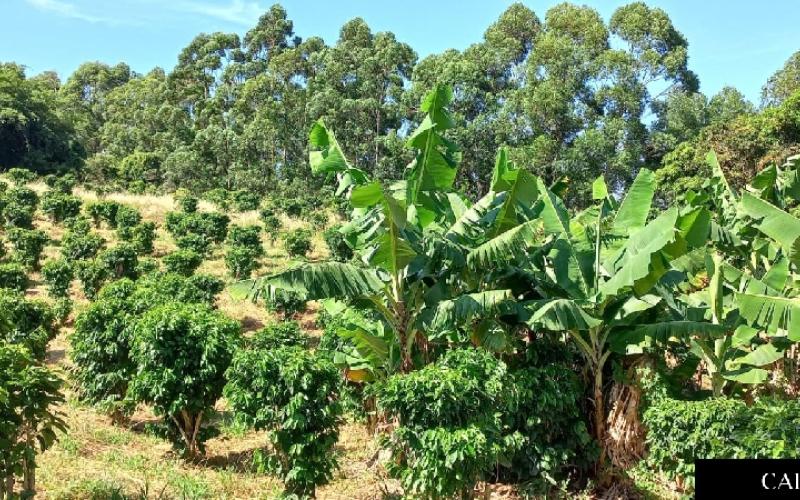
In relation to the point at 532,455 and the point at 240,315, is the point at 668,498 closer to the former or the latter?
the point at 532,455

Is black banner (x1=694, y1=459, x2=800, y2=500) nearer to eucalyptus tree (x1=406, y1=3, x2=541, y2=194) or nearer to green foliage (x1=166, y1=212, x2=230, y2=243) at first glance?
green foliage (x1=166, y1=212, x2=230, y2=243)

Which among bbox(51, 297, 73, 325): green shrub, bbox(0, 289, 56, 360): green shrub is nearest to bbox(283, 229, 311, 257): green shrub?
bbox(51, 297, 73, 325): green shrub

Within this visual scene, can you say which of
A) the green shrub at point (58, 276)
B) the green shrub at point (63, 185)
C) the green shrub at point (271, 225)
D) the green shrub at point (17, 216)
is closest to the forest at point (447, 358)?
the green shrub at point (58, 276)

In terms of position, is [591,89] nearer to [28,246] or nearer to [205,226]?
[205,226]

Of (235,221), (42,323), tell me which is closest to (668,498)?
(42,323)

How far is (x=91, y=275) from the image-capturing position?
1881cm

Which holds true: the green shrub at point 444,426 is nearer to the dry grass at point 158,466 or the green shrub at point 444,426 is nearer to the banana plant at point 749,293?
the dry grass at point 158,466

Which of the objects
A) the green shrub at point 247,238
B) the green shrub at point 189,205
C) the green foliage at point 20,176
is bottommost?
the green shrub at point 247,238

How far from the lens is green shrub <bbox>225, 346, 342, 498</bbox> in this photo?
24.5 ft

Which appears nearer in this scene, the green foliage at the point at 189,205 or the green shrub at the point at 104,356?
the green shrub at the point at 104,356

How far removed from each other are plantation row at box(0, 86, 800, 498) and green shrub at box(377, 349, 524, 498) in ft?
0.08

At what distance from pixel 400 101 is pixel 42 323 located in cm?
2972

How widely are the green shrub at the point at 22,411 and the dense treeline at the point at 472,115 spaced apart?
71.4ft

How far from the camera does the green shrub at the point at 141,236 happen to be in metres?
23.5
